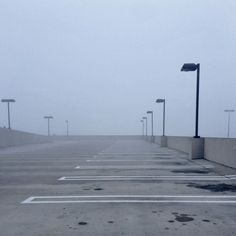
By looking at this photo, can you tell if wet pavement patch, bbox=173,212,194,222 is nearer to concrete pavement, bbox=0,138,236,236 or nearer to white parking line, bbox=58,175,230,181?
concrete pavement, bbox=0,138,236,236

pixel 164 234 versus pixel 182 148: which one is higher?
pixel 164 234

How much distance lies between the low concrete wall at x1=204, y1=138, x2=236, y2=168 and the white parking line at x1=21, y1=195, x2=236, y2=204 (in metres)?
6.95

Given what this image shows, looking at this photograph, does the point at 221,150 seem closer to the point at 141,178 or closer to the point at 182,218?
the point at 141,178

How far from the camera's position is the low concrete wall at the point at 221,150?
16228 mm

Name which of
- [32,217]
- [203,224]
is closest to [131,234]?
[203,224]

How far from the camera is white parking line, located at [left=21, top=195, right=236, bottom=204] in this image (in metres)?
9.02

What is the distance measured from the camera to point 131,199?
928 cm

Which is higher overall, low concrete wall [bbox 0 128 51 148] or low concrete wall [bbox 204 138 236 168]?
low concrete wall [bbox 204 138 236 168]

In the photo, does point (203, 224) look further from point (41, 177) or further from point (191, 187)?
point (41, 177)

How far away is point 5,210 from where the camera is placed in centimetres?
815

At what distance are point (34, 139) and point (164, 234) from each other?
59862mm

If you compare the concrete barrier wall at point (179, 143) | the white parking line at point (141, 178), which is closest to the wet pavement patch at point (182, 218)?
the white parking line at point (141, 178)

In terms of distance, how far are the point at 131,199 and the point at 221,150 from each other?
10215mm

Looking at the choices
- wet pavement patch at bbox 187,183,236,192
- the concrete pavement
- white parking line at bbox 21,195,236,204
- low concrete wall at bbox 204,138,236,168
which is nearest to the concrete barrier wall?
low concrete wall at bbox 204,138,236,168
